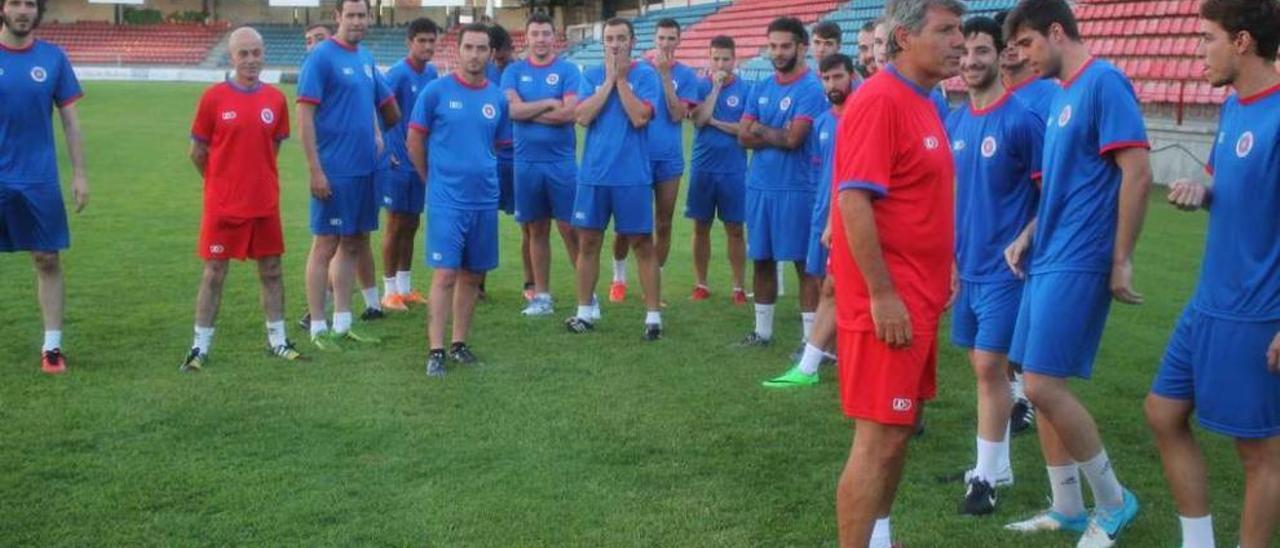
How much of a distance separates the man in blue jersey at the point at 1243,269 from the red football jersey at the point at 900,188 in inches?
30.6

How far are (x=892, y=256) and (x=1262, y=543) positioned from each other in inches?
60.8

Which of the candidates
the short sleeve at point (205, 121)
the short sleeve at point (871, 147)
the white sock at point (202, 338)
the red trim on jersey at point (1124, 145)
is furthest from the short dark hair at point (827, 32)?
the short sleeve at point (871, 147)

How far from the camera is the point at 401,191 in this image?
964 cm

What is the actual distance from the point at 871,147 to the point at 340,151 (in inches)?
206

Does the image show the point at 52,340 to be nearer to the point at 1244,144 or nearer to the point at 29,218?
the point at 29,218

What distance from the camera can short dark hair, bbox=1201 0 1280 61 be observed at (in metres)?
4.02

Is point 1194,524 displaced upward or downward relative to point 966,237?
downward

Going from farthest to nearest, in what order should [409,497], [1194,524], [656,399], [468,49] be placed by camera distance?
[468,49]
[656,399]
[409,497]
[1194,524]

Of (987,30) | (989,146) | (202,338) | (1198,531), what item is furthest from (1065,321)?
(202,338)

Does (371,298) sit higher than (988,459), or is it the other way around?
(988,459)

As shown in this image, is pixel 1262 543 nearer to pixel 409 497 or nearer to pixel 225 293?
pixel 409 497

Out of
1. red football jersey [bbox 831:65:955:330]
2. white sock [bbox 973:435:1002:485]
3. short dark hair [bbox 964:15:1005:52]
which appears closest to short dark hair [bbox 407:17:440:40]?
short dark hair [bbox 964:15:1005:52]

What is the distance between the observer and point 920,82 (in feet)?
13.3

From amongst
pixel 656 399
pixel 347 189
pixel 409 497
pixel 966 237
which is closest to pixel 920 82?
pixel 966 237
